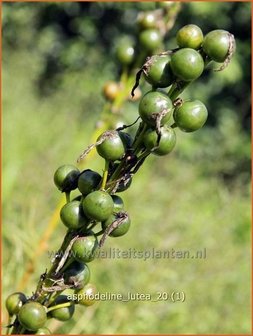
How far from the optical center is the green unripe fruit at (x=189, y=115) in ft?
1.81

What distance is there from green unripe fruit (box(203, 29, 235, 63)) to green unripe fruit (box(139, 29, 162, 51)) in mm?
481

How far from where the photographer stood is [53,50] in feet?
22.0

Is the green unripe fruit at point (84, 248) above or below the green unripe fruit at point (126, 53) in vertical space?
below

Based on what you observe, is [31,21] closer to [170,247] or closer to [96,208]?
[170,247]

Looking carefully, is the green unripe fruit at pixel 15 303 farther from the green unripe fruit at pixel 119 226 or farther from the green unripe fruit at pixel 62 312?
the green unripe fruit at pixel 119 226

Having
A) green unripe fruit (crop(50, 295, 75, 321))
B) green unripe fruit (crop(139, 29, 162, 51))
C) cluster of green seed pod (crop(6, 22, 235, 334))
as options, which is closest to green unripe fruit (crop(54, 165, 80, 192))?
cluster of green seed pod (crop(6, 22, 235, 334))

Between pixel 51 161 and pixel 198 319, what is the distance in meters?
1.02

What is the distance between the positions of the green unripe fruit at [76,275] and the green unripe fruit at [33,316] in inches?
1.6

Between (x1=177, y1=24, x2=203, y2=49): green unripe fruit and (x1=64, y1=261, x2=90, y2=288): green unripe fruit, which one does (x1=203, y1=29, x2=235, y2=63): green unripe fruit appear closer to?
(x1=177, y1=24, x2=203, y2=49): green unripe fruit

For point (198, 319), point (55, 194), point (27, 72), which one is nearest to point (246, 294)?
point (198, 319)

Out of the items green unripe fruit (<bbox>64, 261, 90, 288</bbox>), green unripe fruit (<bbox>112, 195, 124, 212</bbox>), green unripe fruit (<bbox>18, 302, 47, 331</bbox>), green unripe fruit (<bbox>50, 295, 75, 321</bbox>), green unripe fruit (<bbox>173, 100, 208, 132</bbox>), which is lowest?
green unripe fruit (<bbox>18, 302, 47, 331</bbox>)

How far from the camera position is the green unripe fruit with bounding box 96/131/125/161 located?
1.81ft

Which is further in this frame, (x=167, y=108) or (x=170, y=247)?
(x=170, y=247)

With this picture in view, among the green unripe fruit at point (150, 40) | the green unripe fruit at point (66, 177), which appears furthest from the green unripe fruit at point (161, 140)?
the green unripe fruit at point (150, 40)
